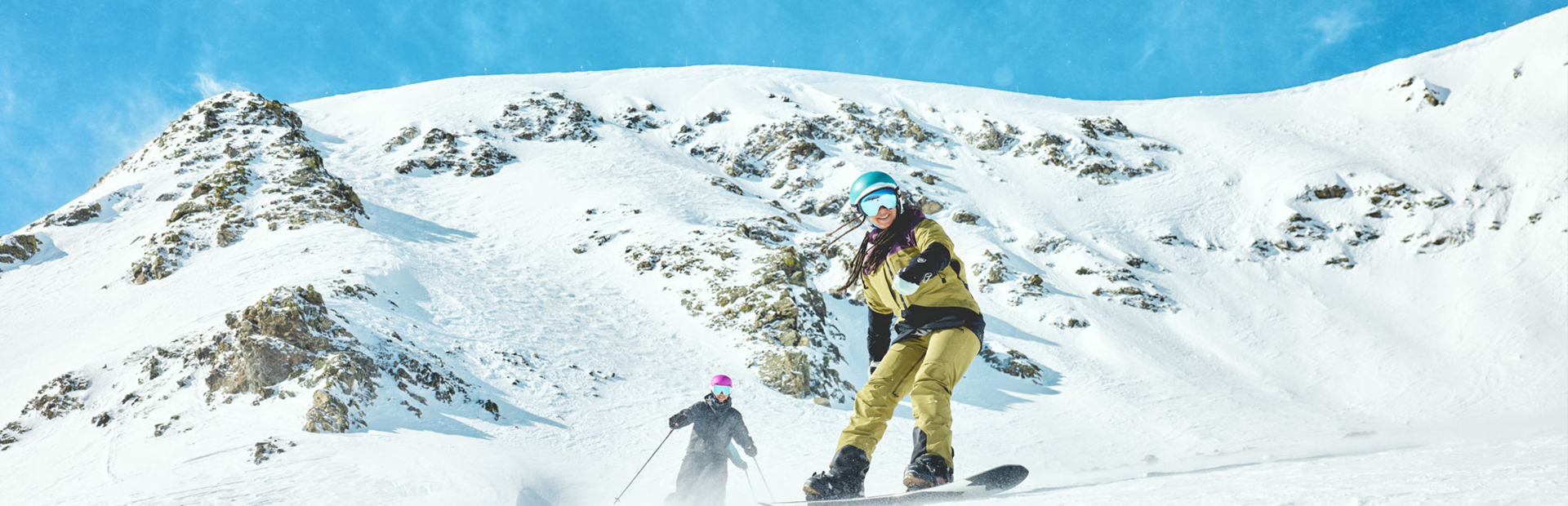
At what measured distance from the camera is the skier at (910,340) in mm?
3900

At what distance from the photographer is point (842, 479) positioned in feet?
12.9

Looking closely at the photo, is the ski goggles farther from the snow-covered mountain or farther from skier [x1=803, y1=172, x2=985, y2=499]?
the snow-covered mountain

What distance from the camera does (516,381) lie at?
46.2 feet

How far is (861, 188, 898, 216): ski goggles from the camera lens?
432 centimetres

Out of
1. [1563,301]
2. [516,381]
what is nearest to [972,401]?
[516,381]

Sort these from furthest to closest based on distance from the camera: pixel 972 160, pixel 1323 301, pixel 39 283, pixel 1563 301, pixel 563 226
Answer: pixel 972 160, pixel 563 226, pixel 1323 301, pixel 1563 301, pixel 39 283

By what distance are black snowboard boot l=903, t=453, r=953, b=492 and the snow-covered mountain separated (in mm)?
481

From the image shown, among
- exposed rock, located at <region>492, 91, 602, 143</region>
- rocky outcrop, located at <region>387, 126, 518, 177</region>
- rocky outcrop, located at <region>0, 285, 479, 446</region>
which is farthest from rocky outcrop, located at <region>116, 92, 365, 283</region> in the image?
exposed rock, located at <region>492, 91, 602, 143</region>

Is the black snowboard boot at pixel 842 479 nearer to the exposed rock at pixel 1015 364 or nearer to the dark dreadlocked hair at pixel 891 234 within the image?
the dark dreadlocked hair at pixel 891 234

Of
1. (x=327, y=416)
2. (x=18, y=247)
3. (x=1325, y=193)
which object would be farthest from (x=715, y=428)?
(x=1325, y=193)

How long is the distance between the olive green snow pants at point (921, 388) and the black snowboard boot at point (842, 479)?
0.24ft

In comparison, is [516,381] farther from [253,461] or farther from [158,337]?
[158,337]

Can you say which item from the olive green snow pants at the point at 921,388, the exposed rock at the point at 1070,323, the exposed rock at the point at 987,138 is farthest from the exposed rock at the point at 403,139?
the olive green snow pants at the point at 921,388

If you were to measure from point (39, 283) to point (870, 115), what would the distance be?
1499 inches
